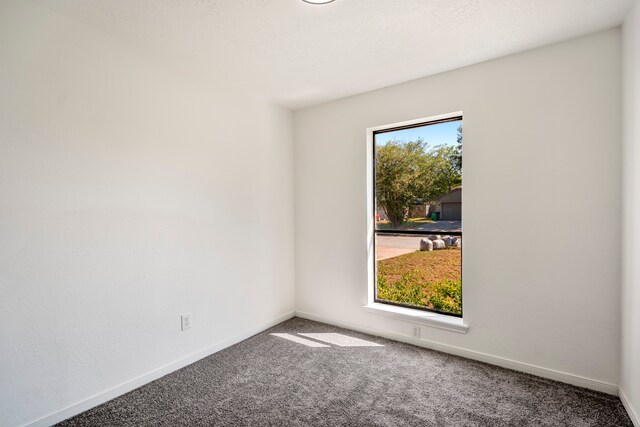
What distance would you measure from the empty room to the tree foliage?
20 mm

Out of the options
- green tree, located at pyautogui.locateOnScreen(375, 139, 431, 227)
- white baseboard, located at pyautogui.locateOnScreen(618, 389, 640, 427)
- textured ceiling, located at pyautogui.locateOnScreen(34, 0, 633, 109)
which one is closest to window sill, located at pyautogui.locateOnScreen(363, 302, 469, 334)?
green tree, located at pyautogui.locateOnScreen(375, 139, 431, 227)

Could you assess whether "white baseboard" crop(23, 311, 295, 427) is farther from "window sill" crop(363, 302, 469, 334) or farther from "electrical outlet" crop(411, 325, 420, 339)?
"electrical outlet" crop(411, 325, 420, 339)

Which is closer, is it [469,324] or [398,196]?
[469,324]

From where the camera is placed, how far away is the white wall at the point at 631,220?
1.83 m

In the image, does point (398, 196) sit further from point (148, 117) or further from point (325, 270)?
point (148, 117)

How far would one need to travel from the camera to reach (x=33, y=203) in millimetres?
→ 1887

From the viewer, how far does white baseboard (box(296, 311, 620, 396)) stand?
2.21 metres

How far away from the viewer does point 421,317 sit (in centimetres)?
293


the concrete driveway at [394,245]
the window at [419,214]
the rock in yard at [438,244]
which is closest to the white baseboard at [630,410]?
the window at [419,214]

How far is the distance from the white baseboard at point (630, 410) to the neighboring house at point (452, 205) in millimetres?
1527

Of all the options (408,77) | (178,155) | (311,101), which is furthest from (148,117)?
(408,77)

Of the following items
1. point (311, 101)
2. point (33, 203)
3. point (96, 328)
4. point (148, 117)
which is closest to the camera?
point (33, 203)

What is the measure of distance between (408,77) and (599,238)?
191 centimetres

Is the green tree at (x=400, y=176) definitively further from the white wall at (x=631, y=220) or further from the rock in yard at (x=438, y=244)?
the white wall at (x=631, y=220)
